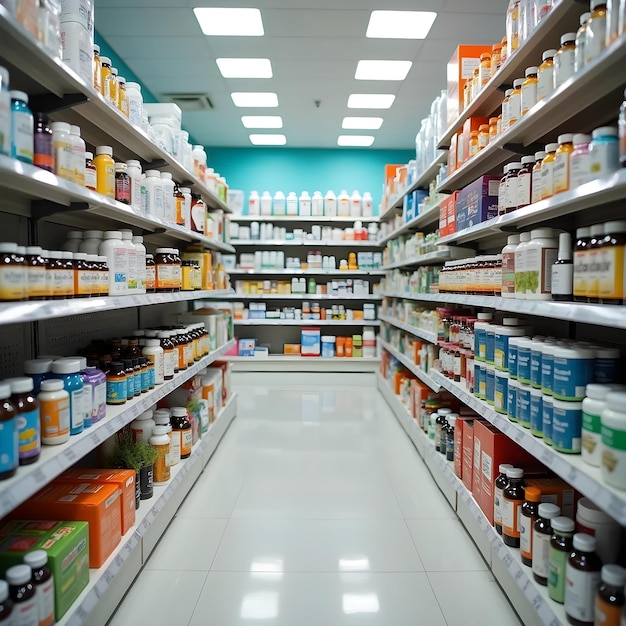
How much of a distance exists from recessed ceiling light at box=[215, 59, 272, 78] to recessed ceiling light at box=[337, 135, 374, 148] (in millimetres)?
2334

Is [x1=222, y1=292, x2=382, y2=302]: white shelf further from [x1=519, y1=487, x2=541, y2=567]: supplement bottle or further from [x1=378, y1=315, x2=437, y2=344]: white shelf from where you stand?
[x1=519, y1=487, x2=541, y2=567]: supplement bottle

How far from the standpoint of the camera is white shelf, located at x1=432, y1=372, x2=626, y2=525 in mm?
1247

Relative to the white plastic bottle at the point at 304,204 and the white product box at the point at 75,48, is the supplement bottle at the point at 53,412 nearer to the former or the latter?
the white product box at the point at 75,48

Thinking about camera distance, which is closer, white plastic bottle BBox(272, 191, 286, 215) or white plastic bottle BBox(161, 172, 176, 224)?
white plastic bottle BBox(161, 172, 176, 224)

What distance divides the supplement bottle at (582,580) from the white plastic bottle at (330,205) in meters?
6.45

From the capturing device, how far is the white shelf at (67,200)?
1.46 metres

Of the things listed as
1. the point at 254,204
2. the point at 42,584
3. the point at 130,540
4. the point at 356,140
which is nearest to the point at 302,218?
the point at 254,204

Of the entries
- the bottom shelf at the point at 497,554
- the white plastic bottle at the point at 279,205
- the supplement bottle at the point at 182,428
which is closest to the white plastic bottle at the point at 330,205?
the white plastic bottle at the point at 279,205

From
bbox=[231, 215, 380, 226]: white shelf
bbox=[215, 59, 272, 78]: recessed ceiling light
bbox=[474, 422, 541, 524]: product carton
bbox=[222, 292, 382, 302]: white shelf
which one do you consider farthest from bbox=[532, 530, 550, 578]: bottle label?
bbox=[231, 215, 380, 226]: white shelf

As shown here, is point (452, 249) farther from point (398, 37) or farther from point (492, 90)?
point (398, 37)

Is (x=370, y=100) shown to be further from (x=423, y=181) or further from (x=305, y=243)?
(x=423, y=181)

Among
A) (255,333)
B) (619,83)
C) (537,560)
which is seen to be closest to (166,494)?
(537,560)

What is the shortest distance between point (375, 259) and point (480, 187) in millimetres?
4938

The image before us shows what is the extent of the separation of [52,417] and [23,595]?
→ 53 centimetres
